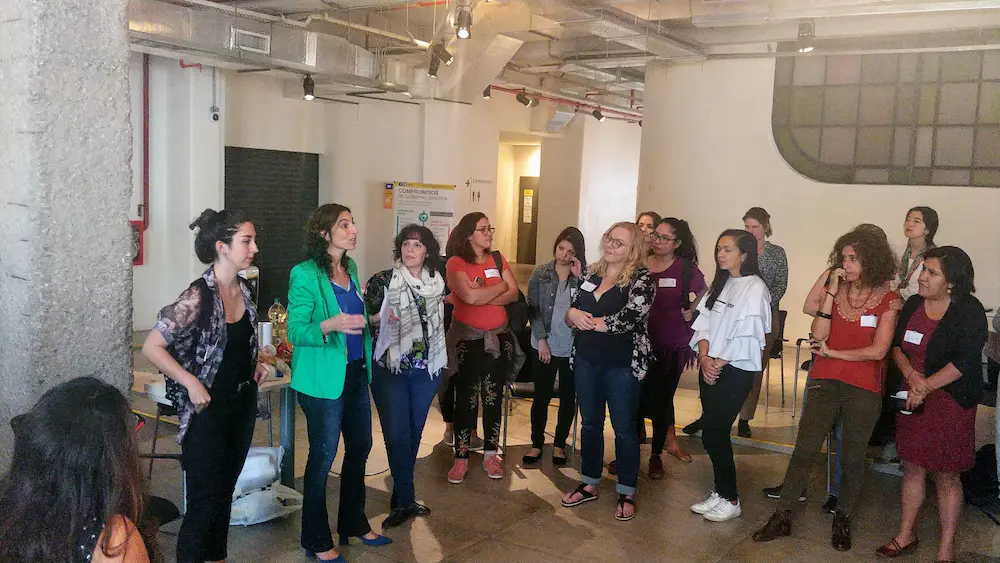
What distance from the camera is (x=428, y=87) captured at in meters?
8.61

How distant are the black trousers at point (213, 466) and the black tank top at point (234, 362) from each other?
0.10 feet

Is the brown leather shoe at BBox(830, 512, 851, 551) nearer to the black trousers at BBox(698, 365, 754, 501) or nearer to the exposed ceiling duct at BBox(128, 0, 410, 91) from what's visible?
the black trousers at BBox(698, 365, 754, 501)

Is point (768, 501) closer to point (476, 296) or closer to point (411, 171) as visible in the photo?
point (476, 296)

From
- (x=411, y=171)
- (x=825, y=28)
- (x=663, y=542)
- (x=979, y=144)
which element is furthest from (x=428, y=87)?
(x=663, y=542)

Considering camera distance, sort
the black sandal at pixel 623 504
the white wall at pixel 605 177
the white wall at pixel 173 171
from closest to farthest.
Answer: the black sandal at pixel 623 504 < the white wall at pixel 173 171 < the white wall at pixel 605 177

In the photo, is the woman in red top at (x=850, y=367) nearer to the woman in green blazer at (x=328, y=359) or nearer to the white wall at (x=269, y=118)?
the woman in green blazer at (x=328, y=359)

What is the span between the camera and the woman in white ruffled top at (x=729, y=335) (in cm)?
384

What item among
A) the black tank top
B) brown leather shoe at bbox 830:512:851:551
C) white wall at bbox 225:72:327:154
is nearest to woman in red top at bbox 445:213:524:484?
the black tank top

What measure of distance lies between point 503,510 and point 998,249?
582cm

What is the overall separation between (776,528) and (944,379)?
1.04 metres

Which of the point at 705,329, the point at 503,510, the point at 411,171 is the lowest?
the point at 503,510

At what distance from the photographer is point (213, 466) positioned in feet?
9.37

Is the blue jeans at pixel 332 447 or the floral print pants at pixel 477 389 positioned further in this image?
the floral print pants at pixel 477 389

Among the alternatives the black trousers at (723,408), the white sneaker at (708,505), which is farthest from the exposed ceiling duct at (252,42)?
the white sneaker at (708,505)
